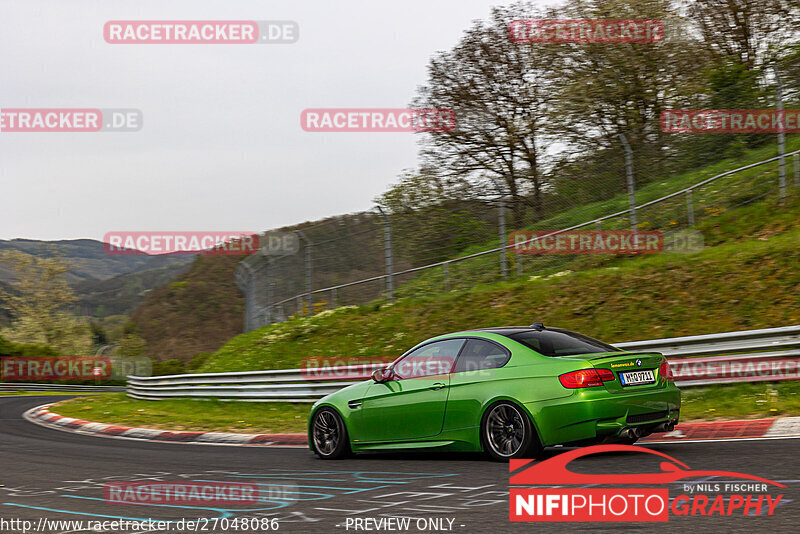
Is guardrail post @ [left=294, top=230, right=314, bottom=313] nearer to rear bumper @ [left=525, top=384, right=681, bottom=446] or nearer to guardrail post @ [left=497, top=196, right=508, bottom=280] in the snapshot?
guardrail post @ [left=497, top=196, right=508, bottom=280]

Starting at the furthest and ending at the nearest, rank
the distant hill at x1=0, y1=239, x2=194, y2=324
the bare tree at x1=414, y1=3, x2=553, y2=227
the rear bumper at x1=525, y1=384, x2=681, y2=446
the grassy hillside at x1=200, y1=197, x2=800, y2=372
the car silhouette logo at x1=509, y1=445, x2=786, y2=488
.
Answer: the distant hill at x1=0, y1=239, x2=194, y2=324
the bare tree at x1=414, y1=3, x2=553, y2=227
the grassy hillside at x1=200, y1=197, x2=800, y2=372
the rear bumper at x1=525, y1=384, x2=681, y2=446
the car silhouette logo at x1=509, y1=445, x2=786, y2=488

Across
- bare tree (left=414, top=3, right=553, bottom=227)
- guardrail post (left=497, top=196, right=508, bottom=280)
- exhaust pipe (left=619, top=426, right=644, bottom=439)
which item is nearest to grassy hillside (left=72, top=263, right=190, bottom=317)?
bare tree (left=414, top=3, right=553, bottom=227)

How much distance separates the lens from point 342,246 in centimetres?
1956

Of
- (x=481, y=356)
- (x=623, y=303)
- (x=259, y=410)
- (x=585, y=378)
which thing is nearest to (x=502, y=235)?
(x=623, y=303)

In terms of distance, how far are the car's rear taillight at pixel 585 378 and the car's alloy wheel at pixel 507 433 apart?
1.66ft

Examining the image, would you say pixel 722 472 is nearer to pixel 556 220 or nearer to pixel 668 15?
pixel 556 220

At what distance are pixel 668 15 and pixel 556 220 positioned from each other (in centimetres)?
1352

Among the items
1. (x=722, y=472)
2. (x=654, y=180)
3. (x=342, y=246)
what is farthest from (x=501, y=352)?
(x=342, y=246)

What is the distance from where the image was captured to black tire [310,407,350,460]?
9.09m

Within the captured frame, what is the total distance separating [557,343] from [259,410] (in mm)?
10271

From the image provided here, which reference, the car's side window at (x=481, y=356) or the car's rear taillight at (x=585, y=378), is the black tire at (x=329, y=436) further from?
the car's rear taillight at (x=585, y=378)

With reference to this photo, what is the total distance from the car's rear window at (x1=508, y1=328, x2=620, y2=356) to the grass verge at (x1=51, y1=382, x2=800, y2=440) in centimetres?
244

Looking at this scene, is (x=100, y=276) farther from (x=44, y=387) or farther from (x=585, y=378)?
(x=585, y=378)

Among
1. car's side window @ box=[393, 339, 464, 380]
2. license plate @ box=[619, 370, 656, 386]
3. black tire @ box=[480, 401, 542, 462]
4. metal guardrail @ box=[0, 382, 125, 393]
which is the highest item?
car's side window @ box=[393, 339, 464, 380]
